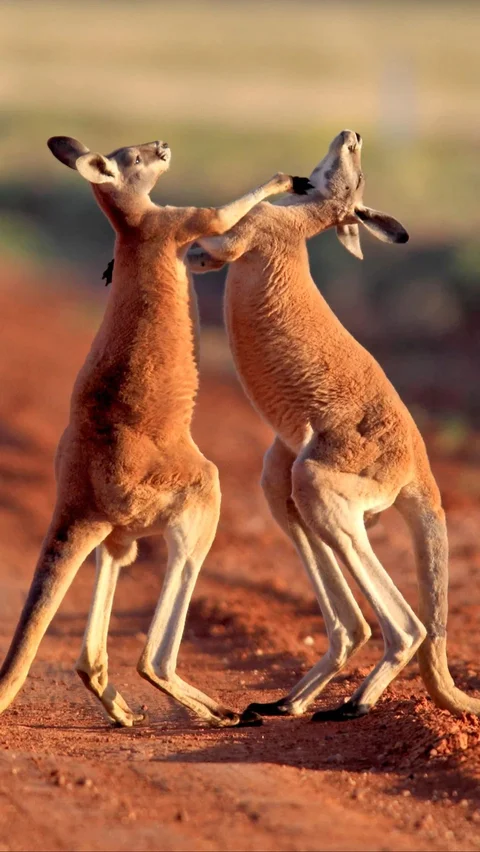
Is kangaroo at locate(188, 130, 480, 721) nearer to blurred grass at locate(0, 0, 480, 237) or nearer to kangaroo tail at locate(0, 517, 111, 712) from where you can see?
kangaroo tail at locate(0, 517, 111, 712)

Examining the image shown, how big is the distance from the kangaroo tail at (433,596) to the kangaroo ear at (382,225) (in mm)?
1593

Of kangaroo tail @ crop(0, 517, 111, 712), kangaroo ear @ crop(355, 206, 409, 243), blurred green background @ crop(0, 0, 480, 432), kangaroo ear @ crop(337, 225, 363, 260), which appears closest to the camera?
kangaroo tail @ crop(0, 517, 111, 712)

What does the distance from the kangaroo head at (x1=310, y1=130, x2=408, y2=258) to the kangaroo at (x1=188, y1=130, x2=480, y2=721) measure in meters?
0.22

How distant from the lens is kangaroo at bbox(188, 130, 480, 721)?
779 centimetres

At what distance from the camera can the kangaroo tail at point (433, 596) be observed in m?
7.93

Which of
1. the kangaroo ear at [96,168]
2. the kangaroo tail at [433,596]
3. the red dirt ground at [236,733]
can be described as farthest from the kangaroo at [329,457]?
the kangaroo ear at [96,168]

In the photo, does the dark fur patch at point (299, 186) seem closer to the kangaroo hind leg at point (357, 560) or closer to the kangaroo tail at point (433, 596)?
the kangaroo hind leg at point (357, 560)

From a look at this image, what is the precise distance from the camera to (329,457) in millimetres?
7871

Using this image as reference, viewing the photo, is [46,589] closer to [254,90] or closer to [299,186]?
[299,186]

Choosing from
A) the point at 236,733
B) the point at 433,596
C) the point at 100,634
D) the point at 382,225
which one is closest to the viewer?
the point at 100,634

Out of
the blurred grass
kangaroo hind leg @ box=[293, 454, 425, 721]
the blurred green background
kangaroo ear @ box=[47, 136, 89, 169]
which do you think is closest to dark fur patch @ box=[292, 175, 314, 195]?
kangaroo ear @ box=[47, 136, 89, 169]

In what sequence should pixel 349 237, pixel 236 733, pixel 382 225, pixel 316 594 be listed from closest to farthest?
1. pixel 236 733
2. pixel 316 594
3. pixel 382 225
4. pixel 349 237

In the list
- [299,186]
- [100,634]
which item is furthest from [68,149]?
[100,634]

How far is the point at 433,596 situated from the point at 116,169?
2772mm
